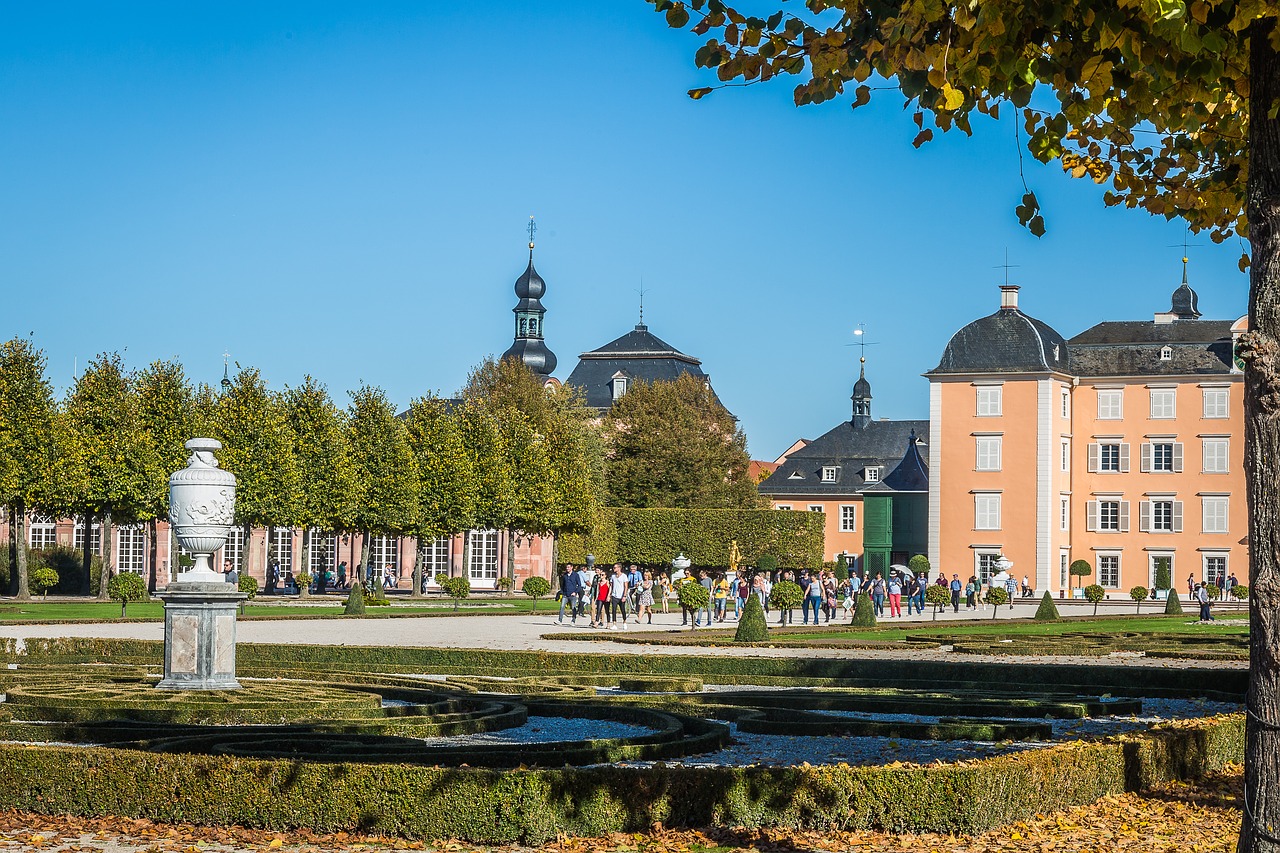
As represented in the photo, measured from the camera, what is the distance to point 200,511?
46.6ft

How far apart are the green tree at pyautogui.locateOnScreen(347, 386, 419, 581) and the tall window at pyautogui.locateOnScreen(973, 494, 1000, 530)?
901 inches

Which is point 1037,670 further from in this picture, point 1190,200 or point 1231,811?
point 1190,200

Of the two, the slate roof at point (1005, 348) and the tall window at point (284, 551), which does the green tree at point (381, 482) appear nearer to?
the tall window at point (284, 551)

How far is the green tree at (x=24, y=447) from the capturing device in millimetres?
41562

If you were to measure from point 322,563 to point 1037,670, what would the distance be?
45896mm

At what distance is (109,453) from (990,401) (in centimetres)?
3384

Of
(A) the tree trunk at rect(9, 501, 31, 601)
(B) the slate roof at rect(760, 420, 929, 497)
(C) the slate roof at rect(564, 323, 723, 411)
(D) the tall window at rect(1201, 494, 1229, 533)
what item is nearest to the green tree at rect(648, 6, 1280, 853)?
(A) the tree trunk at rect(9, 501, 31, 601)

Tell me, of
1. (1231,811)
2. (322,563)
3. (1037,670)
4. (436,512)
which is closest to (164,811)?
(1231,811)

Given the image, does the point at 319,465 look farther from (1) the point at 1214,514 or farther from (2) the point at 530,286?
(2) the point at 530,286

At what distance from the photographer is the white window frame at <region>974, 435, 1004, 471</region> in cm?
6219

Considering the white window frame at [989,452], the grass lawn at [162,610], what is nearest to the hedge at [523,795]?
the grass lawn at [162,610]

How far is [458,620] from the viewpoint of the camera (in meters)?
35.7

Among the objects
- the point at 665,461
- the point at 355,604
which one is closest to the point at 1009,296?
the point at 665,461

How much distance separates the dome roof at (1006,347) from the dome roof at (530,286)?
37137 mm
